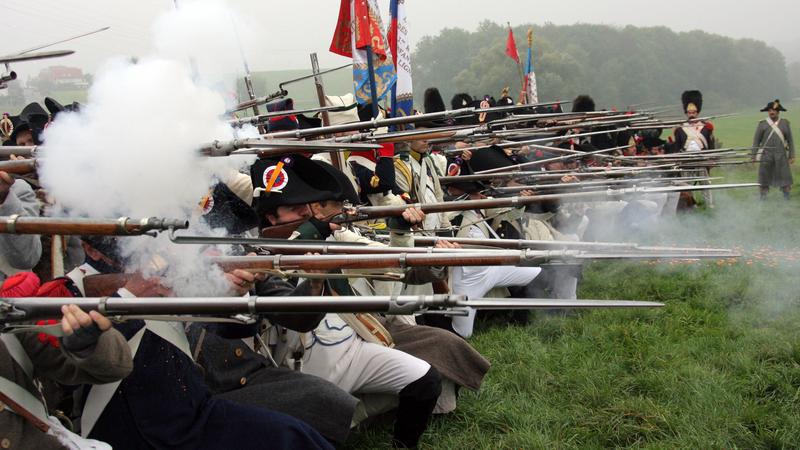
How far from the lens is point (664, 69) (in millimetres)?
43312

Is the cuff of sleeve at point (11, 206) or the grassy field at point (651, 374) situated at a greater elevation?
the cuff of sleeve at point (11, 206)

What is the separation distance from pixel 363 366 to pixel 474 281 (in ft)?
9.47

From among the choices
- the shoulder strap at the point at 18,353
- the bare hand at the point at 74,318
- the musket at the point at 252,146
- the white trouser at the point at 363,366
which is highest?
the musket at the point at 252,146

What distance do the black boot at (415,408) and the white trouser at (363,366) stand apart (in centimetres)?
5

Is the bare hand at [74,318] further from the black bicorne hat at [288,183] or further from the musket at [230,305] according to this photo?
the black bicorne hat at [288,183]

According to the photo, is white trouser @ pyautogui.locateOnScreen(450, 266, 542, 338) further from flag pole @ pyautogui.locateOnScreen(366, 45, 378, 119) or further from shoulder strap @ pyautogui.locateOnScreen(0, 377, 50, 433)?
shoulder strap @ pyautogui.locateOnScreen(0, 377, 50, 433)

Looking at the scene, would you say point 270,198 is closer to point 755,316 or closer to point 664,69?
point 755,316

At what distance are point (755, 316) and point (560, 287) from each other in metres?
2.08

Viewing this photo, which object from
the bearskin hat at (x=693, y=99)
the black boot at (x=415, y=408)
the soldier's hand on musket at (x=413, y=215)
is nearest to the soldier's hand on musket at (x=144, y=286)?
the black boot at (x=415, y=408)

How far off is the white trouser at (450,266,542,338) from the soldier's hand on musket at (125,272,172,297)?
14.5 feet

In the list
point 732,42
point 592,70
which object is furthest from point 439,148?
point 732,42

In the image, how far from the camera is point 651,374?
18.9 ft

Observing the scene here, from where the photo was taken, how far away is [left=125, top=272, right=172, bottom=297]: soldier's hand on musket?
2764mm

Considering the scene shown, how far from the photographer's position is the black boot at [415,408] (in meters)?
4.62
